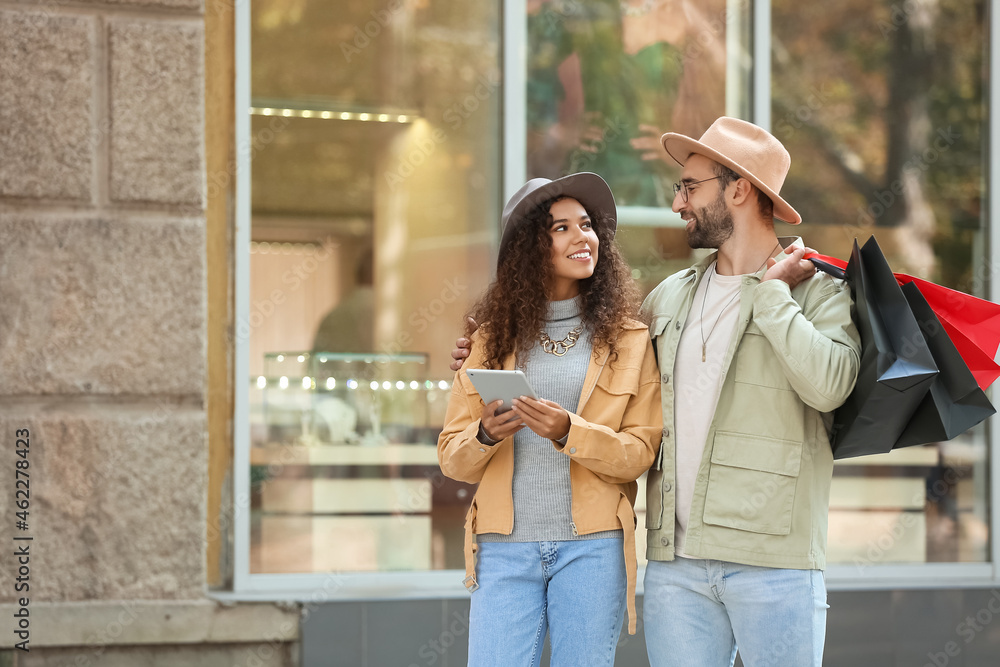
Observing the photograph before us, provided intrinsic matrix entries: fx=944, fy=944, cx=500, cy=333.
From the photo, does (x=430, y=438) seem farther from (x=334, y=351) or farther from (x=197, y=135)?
(x=197, y=135)

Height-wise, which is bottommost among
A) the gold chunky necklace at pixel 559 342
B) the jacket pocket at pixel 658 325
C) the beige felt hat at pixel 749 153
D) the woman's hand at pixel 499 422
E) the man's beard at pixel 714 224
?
the woman's hand at pixel 499 422

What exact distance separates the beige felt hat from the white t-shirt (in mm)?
251

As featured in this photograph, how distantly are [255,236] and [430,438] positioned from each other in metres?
1.33

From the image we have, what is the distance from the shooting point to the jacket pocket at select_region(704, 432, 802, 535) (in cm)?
249

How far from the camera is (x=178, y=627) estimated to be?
4.17 m

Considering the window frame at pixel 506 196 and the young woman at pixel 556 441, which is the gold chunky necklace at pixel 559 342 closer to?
the young woman at pixel 556 441

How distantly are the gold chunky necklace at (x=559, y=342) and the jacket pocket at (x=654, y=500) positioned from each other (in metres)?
0.43

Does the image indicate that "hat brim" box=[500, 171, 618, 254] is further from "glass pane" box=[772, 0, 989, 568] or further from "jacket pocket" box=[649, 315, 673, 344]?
"glass pane" box=[772, 0, 989, 568]

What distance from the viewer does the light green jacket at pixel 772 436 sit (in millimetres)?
2414

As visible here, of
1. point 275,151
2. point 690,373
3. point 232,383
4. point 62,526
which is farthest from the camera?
point 275,151

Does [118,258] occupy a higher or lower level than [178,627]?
higher

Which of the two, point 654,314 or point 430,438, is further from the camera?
point 430,438

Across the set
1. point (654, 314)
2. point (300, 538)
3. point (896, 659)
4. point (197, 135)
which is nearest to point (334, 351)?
point (300, 538)

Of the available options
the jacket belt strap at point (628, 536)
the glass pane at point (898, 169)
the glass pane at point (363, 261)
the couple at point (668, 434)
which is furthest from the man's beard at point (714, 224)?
the glass pane at point (898, 169)
